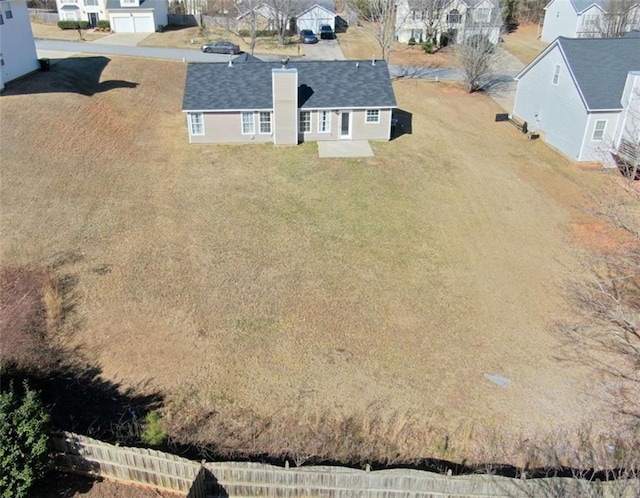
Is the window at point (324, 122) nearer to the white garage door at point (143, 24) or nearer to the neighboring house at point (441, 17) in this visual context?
the neighboring house at point (441, 17)

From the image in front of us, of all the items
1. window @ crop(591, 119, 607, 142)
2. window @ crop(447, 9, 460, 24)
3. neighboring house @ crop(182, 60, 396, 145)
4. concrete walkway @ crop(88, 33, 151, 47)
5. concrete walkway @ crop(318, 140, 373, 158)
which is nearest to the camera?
window @ crop(591, 119, 607, 142)

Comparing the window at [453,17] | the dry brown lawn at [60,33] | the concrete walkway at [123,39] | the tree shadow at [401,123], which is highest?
the window at [453,17]

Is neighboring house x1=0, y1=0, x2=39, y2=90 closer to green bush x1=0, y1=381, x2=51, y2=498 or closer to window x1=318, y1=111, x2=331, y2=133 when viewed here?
window x1=318, y1=111, x2=331, y2=133

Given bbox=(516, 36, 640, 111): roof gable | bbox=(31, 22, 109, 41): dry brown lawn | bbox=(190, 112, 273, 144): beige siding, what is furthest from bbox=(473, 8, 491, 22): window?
bbox=(31, 22, 109, 41): dry brown lawn

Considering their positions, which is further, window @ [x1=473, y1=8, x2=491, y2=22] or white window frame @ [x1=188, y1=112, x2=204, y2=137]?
window @ [x1=473, y1=8, x2=491, y2=22]

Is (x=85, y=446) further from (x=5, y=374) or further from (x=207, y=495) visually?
(x=5, y=374)

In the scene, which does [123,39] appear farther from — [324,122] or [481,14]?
[481,14]

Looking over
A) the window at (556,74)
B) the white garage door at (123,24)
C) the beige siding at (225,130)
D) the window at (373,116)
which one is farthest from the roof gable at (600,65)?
the white garage door at (123,24)
